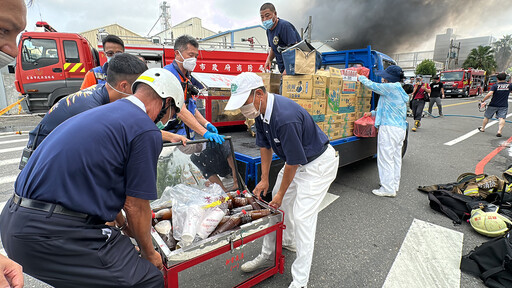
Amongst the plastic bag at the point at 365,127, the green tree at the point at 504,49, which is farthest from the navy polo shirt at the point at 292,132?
the green tree at the point at 504,49

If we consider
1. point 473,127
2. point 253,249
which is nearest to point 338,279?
point 253,249

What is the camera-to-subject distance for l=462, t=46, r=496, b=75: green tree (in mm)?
49487

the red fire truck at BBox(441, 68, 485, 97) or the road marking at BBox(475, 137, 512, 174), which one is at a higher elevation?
the red fire truck at BBox(441, 68, 485, 97)

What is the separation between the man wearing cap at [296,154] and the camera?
2.00 metres

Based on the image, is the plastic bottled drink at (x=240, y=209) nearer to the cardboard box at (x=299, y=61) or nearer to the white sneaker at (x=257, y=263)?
the white sneaker at (x=257, y=263)

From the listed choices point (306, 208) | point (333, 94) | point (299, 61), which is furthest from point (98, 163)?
point (333, 94)

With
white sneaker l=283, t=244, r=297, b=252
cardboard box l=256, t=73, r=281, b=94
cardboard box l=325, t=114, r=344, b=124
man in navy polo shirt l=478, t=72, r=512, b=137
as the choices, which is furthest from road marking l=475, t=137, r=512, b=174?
white sneaker l=283, t=244, r=297, b=252

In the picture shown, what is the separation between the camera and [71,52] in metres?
7.90

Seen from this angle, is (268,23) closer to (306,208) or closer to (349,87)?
(349,87)

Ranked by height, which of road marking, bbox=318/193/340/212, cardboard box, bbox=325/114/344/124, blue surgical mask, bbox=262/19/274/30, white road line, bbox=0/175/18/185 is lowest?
white road line, bbox=0/175/18/185

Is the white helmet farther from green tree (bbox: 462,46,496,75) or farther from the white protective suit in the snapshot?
green tree (bbox: 462,46,496,75)

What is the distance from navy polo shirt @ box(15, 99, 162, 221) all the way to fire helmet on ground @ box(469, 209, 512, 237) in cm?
353

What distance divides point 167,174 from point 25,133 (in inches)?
343

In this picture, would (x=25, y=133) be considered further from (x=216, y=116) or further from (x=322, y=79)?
(x=322, y=79)
